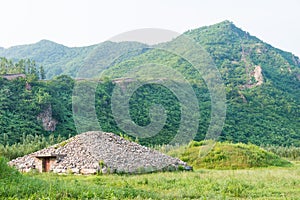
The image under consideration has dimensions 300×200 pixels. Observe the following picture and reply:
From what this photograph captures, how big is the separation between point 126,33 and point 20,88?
16.3m

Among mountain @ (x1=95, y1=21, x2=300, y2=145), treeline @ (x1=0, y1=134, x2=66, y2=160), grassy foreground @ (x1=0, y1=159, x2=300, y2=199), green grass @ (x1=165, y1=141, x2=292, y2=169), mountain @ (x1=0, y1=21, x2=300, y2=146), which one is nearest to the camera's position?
grassy foreground @ (x1=0, y1=159, x2=300, y2=199)

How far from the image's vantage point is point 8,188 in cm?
861

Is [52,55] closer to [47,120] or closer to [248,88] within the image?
[248,88]

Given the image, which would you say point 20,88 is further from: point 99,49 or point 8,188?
point 8,188

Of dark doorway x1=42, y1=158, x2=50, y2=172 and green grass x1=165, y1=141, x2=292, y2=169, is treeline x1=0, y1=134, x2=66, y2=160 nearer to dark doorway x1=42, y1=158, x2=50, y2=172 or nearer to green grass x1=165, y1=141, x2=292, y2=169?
dark doorway x1=42, y1=158, x2=50, y2=172

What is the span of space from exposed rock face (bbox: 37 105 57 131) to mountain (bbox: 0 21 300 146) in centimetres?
30

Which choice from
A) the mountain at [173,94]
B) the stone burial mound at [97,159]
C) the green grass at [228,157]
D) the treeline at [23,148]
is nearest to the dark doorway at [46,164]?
the stone burial mound at [97,159]

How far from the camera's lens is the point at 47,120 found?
89.9ft

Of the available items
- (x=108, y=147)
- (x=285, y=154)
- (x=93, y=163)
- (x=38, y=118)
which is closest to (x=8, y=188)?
(x=93, y=163)

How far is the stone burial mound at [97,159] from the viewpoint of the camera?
15898 mm

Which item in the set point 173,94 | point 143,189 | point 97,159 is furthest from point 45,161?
point 173,94

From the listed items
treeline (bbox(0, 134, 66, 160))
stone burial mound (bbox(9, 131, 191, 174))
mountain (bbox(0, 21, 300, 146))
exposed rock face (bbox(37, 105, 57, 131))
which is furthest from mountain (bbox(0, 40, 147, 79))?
stone burial mound (bbox(9, 131, 191, 174))

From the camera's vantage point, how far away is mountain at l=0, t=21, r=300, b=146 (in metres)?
25.5

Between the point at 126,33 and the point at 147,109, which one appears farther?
the point at 147,109
